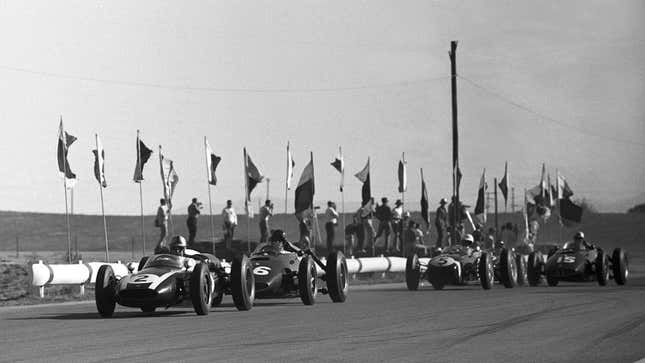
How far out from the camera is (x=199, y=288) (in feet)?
66.9

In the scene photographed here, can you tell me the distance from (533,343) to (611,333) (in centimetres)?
193

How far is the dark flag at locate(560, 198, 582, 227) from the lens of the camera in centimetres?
5484

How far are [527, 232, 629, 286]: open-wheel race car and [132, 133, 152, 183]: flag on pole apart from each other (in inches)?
509

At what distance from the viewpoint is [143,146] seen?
39.5 meters

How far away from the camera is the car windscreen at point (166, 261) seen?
2144 cm

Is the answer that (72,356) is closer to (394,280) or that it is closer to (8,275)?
(8,275)

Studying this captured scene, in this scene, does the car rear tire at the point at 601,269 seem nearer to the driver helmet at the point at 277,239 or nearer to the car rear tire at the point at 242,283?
the driver helmet at the point at 277,239

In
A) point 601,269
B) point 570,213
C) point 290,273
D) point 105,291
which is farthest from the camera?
point 570,213

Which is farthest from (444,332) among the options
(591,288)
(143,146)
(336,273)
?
(143,146)

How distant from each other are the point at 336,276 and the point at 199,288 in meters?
4.38

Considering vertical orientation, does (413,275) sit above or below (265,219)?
below

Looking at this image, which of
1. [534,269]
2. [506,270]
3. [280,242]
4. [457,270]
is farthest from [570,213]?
[280,242]

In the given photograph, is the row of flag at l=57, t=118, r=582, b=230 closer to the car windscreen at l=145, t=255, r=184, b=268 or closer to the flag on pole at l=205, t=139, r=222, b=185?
the flag on pole at l=205, t=139, r=222, b=185

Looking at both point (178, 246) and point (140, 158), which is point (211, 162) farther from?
point (178, 246)
